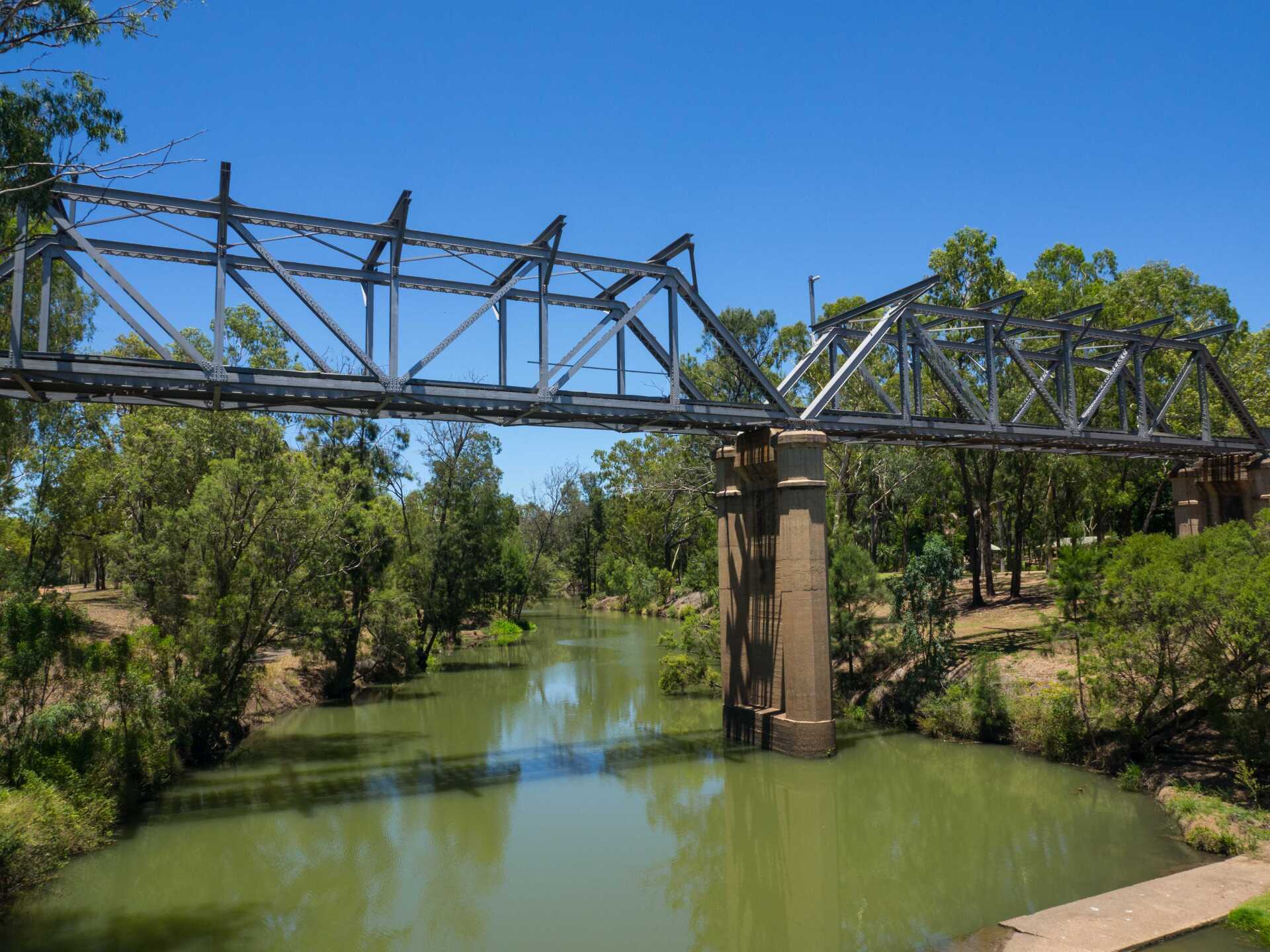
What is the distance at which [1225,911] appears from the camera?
10.2m

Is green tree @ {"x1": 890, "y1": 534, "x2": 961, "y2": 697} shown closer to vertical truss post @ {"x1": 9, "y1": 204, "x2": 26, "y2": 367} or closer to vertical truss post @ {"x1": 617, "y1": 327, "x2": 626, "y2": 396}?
vertical truss post @ {"x1": 617, "y1": 327, "x2": 626, "y2": 396}

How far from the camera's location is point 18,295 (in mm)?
13227

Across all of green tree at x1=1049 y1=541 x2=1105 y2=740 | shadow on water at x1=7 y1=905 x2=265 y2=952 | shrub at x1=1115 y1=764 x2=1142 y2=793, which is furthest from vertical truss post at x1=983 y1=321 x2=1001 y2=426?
shadow on water at x1=7 y1=905 x2=265 y2=952

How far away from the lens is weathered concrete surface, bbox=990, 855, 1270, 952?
9.73 m

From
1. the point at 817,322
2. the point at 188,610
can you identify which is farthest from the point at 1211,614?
the point at 188,610

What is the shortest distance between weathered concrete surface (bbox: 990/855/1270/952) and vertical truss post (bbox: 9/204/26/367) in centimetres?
1593

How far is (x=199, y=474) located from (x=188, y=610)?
9.21 m

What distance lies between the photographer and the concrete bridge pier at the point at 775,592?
18547 millimetres

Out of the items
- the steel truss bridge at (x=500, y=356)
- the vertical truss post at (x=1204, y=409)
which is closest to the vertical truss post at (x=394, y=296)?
the steel truss bridge at (x=500, y=356)

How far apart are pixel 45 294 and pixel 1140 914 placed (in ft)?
60.8

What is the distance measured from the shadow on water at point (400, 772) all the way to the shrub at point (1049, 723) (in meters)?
3.98

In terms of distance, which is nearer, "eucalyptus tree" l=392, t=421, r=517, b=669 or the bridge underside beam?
the bridge underside beam

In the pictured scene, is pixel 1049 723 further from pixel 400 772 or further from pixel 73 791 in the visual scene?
pixel 73 791

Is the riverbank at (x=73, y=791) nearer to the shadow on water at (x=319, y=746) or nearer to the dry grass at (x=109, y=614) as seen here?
the dry grass at (x=109, y=614)
